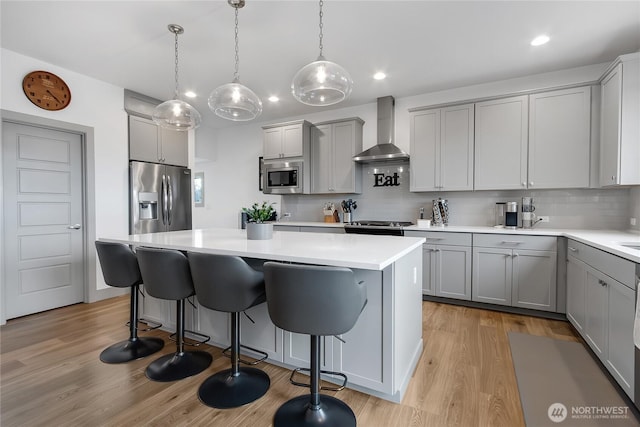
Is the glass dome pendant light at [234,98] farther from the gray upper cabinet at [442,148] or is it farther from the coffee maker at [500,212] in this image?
the coffee maker at [500,212]

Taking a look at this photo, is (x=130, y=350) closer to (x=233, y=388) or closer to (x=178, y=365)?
(x=178, y=365)

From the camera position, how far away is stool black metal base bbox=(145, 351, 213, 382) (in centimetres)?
209

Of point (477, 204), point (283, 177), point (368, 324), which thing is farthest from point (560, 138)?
point (283, 177)

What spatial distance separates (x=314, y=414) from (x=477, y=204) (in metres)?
3.33

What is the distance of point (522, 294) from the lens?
3.18 meters

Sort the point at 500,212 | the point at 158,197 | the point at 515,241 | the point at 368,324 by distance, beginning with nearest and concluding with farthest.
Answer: the point at 368,324 < the point at 515,241 < the point at 500,212 < the point at 158,197

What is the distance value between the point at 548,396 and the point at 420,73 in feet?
10.8

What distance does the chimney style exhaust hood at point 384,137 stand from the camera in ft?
13.8

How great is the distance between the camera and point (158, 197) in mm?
4441

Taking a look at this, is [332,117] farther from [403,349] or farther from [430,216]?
[403,349]

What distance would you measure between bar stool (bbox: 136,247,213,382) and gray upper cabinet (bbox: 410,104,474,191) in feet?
10.1

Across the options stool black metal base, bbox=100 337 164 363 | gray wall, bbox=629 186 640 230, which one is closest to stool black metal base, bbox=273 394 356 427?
stool black metal base, bbox=100 337 164 363

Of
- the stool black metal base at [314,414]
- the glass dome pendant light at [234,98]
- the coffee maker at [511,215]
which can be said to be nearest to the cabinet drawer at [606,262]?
the coffee maker at [511,215]

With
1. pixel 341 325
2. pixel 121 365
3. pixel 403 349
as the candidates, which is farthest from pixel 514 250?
pixel 121 365
